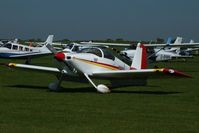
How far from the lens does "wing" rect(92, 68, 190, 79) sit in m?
11.6

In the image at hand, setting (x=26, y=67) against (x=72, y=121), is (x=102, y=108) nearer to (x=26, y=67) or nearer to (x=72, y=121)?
(x=72, y=121)

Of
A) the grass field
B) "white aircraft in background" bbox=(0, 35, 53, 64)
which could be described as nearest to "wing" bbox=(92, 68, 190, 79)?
the grass field

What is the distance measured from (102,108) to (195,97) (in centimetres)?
425

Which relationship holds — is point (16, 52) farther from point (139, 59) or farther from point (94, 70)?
point (94, 70)

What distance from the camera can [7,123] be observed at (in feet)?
22.5

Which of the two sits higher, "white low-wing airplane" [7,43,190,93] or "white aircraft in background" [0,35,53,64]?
"white aircraft in background" [0,35,53,64]

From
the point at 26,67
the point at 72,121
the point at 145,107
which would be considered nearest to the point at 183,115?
the point at 145,107

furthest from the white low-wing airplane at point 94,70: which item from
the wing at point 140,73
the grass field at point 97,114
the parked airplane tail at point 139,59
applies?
the parked airplane tail at point 139,59

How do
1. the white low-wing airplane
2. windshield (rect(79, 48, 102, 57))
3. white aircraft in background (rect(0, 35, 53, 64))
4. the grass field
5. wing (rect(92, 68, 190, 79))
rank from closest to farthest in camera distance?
the grass field → wing (rect(92, 68, 190, 79)) → the white low-wing airplane → windshield (rect(79, 48, 102, 57)) → white aircraft in background (rect(0, 35, 53, 64))

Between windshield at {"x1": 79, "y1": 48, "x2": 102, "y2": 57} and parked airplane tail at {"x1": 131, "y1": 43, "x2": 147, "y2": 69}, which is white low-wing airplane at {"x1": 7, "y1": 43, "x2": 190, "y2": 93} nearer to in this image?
windshield at {"x1": 79, "y1": 48, "x2": 102, "y2": 57}

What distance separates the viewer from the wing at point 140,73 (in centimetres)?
1165

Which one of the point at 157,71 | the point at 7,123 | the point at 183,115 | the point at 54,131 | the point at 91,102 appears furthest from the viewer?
the point at 157,71

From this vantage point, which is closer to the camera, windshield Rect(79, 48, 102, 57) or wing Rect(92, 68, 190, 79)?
wing Rect(92, 68, 190, 79)

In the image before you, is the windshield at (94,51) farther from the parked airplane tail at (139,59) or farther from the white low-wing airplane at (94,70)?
the parked airplane tail at (139,59)
